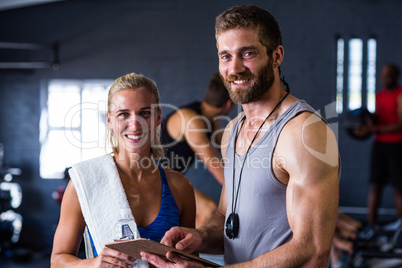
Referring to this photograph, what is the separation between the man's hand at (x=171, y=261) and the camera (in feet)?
4.20

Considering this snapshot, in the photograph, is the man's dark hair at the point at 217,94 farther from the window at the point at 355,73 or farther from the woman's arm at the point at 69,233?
A: the window at the point at 355,73

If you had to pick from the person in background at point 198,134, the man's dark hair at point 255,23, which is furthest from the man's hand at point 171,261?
the person in background at point 198,134

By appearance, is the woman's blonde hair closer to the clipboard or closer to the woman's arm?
the woman's arm

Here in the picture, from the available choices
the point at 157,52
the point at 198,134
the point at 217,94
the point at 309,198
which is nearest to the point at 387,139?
the point at 217,94

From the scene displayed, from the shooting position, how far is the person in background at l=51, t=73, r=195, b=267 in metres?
1.50

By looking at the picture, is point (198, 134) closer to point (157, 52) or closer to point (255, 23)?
point (255, 23)

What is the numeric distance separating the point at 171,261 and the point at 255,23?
0.79 meters

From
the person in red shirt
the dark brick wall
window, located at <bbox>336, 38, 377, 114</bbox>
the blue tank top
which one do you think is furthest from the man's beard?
window, located at <bbox>336, 38, 377, 114</bbox>

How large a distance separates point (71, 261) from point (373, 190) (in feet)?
15.2

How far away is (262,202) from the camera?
1.40 meters

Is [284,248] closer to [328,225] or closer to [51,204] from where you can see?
[328,225]

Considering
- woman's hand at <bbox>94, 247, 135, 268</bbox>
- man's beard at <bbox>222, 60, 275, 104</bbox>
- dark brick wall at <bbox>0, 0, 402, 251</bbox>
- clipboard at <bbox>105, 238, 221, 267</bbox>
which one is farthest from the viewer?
dark brick wall at <bbox>0, 0, 402, 251</bbox>

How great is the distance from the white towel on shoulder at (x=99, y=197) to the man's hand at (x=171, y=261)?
21 cm

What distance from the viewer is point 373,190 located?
5.36m
